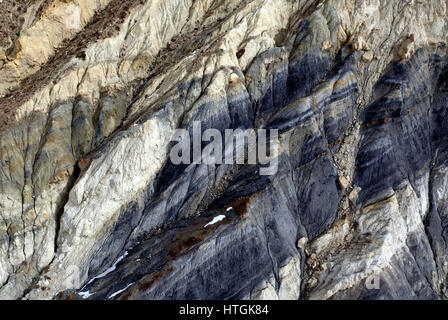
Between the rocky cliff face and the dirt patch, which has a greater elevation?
the dirt patch

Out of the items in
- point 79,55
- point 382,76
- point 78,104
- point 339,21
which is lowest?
point 382,76

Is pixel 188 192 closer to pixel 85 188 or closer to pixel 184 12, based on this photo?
pixel 85 188

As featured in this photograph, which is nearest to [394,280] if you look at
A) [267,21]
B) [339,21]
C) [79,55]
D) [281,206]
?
[281,206]

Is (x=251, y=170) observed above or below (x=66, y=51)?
below

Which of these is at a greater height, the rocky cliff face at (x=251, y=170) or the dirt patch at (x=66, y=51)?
the dirt patch at (x=66, y=51)

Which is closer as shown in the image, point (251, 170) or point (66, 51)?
point (251, 170)

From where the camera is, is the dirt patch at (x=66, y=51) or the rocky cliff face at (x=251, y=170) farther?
the dirt patch at (x=66, y=51)

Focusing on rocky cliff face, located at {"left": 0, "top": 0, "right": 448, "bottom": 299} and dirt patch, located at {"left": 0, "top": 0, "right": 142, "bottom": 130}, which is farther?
dirt patch, located at {"left": 0, "top": 0, "right": 142, "bottom": 130}
